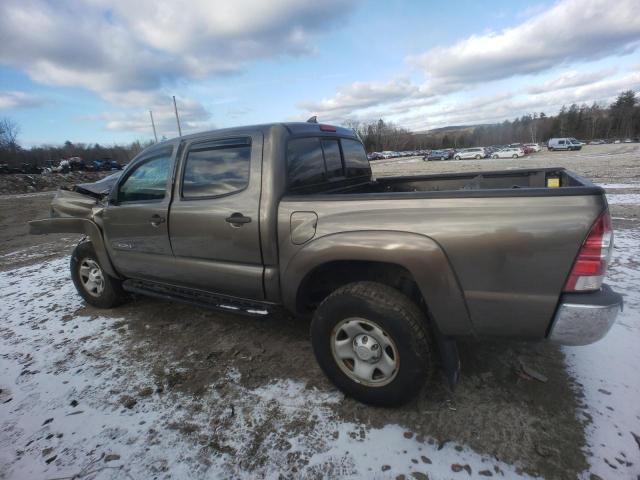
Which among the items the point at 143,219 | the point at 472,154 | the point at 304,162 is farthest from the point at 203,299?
the point at 472,154

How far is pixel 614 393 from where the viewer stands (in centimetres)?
249

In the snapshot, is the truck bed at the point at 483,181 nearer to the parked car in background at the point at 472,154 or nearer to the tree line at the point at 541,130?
the parked car in background at the point at 472,154

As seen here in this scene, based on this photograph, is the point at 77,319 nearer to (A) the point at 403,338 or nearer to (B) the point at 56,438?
(B) the point at 56,438

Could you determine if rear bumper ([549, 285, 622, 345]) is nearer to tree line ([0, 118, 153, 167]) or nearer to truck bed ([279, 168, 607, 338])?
truck bed ([279, 168, 607, 338])

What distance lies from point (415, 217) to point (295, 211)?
0.87m

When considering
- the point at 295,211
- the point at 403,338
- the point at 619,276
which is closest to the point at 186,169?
the point at 295,211

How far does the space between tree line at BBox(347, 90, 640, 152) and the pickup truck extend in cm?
8331

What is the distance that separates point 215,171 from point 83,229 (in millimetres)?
2213

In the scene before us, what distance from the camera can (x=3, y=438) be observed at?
2473 millimetres

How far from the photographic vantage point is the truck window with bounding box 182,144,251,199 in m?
2.96

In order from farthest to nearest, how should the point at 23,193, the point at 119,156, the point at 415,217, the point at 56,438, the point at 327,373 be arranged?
the point at 119,156
the point at 23,193
the point at 327,373
the point at 56,438
the point at 415,217

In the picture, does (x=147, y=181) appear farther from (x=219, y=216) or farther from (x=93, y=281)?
(x=93, y=281)

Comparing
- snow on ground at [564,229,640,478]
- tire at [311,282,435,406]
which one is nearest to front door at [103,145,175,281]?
tire at [311,282,435,406]

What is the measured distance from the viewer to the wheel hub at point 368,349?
244cm
